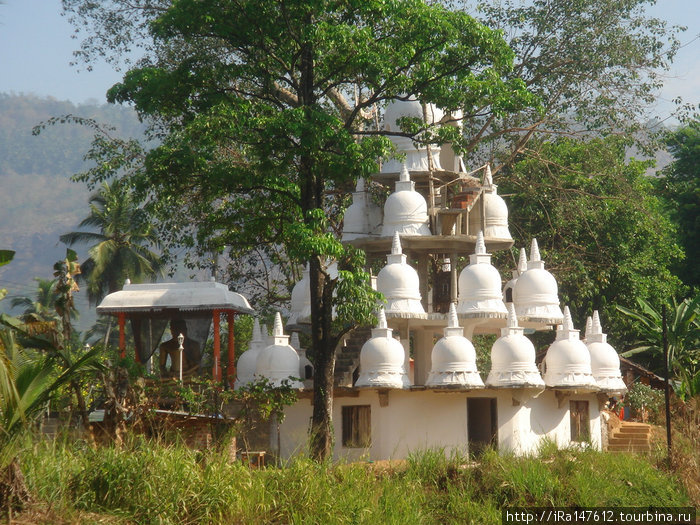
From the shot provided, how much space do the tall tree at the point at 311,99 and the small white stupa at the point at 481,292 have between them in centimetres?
378

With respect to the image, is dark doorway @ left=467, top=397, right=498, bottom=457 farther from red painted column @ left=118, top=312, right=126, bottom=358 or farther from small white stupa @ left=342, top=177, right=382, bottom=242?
red painted column @ left=118, top=312, right=126, bottom=358

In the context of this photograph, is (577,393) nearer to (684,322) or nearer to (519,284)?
(519,284)

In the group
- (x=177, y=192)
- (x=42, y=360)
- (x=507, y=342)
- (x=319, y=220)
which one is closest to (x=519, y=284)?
(x=507, y=342)

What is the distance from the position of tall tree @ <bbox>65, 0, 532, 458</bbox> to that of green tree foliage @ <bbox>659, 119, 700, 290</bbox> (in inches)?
779

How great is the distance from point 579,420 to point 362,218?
7.27 metres


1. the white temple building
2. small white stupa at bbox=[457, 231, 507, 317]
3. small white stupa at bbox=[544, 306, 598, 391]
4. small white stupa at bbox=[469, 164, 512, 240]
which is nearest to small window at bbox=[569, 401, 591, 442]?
the white temple building

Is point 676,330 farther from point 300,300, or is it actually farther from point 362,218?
point 300,300

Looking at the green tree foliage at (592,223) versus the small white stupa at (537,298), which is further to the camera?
the green tree foliage at (592,223)

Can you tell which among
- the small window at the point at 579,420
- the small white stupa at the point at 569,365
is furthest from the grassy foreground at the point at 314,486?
the small window at the point at 579,420

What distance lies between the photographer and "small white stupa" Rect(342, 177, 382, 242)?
25109mm

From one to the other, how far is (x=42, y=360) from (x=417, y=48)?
9907mm

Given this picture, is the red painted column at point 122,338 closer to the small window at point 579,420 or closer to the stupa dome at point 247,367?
Answer: the stupa dome at point 247,367

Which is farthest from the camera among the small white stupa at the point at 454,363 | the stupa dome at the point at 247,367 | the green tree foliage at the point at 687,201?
the green tree foliage at the point at 687,201

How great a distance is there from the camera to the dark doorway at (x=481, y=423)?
22.5 m
